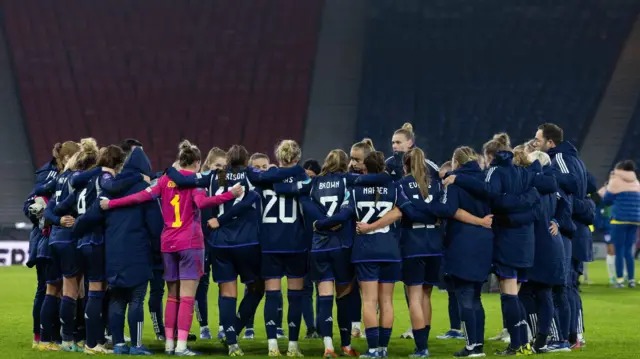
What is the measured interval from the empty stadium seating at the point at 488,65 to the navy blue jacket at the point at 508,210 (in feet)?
66.3

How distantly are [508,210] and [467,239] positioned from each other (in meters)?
0.50

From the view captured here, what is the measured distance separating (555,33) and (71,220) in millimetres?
22301

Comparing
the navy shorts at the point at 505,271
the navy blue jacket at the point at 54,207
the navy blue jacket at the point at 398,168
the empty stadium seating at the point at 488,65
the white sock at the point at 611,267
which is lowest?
the white sock at the point at 611,267

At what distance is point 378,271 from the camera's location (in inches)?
401

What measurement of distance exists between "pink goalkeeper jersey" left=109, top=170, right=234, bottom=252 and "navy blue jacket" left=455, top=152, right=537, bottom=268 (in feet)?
8.30

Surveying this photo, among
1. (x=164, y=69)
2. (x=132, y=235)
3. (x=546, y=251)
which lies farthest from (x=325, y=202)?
(x=164, y=69)

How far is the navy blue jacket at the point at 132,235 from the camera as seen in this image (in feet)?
33.6

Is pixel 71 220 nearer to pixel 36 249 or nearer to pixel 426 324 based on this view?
pixel 36 249

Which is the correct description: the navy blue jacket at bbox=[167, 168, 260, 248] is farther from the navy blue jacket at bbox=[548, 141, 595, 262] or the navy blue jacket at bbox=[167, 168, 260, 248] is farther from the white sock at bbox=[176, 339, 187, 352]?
the navy blue jacket at bbox=[548, 141, 595, 262]

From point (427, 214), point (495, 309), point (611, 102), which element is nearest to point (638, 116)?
point (611, 102)

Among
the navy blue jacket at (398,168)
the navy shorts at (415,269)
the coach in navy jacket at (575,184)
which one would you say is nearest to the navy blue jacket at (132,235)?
the navy blue jacket at (398,168)

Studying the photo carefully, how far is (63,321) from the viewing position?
35.5 feet

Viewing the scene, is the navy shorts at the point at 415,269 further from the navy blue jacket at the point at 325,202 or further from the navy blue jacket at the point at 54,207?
the navy blue jacket at the point at 54,207

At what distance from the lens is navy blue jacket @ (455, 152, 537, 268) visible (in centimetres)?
1011
